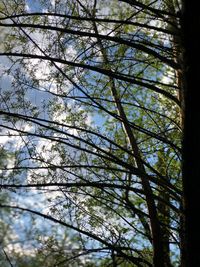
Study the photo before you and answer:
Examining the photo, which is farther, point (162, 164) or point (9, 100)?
point (162, 164)

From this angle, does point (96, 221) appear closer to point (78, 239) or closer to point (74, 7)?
point (78, 239)

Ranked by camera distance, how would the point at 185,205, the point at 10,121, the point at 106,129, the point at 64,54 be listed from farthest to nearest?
the point at 106,129 < the point at 10,121 < the point at 64,54 < the point at 185,205

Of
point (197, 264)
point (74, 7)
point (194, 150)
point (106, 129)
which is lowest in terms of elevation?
point (197, 264)

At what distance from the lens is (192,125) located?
1.75 metres

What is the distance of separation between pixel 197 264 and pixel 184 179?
0.39 metres

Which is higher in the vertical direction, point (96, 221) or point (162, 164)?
point (162, 164)

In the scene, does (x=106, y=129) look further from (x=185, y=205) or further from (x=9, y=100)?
(x=185, y=205)

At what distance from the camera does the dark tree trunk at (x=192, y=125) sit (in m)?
1.72

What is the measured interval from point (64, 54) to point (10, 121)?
95 cm

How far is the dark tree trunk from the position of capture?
1.72m

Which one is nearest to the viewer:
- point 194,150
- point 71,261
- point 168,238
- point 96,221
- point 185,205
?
point 194,150

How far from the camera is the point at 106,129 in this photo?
23.2ft

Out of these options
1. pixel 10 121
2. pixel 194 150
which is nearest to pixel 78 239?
pixel 10 121

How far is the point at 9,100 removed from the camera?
4492 mm
